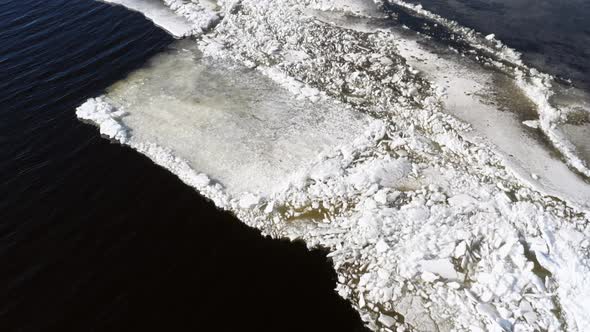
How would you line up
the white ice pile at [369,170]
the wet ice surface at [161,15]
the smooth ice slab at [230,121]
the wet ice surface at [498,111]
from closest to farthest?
the white ice pile at [369,170], the wet ice surface at [498,111], the smooth ice slab at [230,121], the wet ice surface at [161,15]

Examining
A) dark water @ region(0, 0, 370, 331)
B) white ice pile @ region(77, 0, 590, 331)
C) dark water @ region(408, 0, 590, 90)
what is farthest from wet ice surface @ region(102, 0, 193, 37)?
dark water @ region(408, 0, 590, 90)

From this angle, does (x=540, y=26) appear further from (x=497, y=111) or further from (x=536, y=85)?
(x=497, y=111)

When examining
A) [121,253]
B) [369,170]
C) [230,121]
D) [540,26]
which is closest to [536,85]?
[540,26]

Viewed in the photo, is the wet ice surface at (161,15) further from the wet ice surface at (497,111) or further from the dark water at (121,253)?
the wet ice surface at (497,111)

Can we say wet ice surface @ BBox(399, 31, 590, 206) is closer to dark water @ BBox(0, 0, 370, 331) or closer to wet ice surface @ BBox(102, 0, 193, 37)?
dark water @ BBox(0, 0, 370, 331)

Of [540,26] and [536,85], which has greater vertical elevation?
[540,26]

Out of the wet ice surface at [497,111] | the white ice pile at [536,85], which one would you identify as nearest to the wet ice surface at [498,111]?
the wet ice surface at [497,111]
